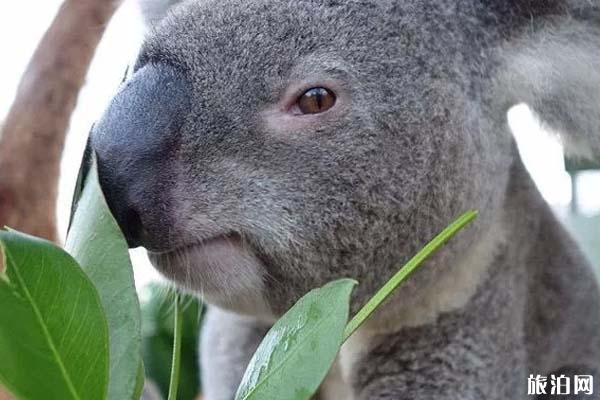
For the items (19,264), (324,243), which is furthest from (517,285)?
(19,264)

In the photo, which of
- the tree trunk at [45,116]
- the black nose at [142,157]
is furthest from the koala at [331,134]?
the tree trunk at [45,116]

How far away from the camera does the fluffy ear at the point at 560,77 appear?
1.12 meters

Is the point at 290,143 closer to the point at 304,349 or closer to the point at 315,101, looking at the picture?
the point at 315,101

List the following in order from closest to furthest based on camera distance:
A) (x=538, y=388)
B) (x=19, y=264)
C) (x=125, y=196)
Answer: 1. (x=19, y=264)
2. (x=125, y=196)
3. (x=538, y=388)

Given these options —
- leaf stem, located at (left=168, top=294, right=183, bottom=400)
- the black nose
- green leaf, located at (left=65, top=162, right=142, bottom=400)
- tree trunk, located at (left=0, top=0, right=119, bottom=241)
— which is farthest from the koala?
tree trunk, located at (left=0, top=0, right=119, bottom=241)

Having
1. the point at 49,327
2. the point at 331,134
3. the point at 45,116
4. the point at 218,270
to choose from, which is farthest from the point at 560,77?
the point at 45,116

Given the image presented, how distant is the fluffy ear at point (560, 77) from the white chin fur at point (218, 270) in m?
0.47

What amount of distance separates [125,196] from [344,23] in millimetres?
389

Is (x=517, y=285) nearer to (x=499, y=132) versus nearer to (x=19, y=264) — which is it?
(x=499, y=132)

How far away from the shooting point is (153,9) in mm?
1355

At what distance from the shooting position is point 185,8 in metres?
1.13

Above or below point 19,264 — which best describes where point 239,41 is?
above

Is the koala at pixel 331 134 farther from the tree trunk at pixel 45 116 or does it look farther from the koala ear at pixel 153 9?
the tree trunk at pixel 45 116

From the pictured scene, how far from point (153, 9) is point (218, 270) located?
0.55 meters
